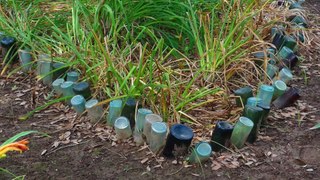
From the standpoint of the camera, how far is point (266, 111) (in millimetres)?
3014

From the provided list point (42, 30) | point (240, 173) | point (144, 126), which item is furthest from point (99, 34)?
point (240, 173)

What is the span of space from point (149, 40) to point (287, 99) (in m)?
1.10

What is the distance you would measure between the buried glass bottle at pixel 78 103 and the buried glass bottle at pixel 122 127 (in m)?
0.29

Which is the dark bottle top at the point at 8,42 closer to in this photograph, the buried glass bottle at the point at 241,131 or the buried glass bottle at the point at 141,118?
the buried glass bottle at the point at 141,118

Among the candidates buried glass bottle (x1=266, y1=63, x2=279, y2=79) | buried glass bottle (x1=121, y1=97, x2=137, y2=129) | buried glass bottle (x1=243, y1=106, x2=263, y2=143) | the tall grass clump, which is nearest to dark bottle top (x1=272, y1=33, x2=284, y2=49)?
the tall grass clump

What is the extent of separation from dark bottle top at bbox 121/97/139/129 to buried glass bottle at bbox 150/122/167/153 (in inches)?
8.4

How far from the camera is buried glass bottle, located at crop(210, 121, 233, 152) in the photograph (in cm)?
280

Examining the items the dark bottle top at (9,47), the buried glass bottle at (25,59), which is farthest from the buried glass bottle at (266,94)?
the dark bottle top at (9,47)

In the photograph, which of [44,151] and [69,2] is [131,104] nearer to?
[44,151]

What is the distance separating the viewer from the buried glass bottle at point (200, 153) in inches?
107

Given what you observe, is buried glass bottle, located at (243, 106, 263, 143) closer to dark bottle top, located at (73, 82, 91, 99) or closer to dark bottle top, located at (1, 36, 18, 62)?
dark bottle top, located at (73, 82, 91, 99)

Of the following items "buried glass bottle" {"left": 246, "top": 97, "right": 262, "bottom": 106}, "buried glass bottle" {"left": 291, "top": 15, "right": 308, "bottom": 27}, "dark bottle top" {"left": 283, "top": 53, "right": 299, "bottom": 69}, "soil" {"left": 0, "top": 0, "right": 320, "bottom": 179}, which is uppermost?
"buried glass bottle" {"left": 291, "top": 15, "right": 308, "bottom": 27}

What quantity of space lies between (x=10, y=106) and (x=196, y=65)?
1191 mm

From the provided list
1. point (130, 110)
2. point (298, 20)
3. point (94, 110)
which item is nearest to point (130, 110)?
point (130, 110)
